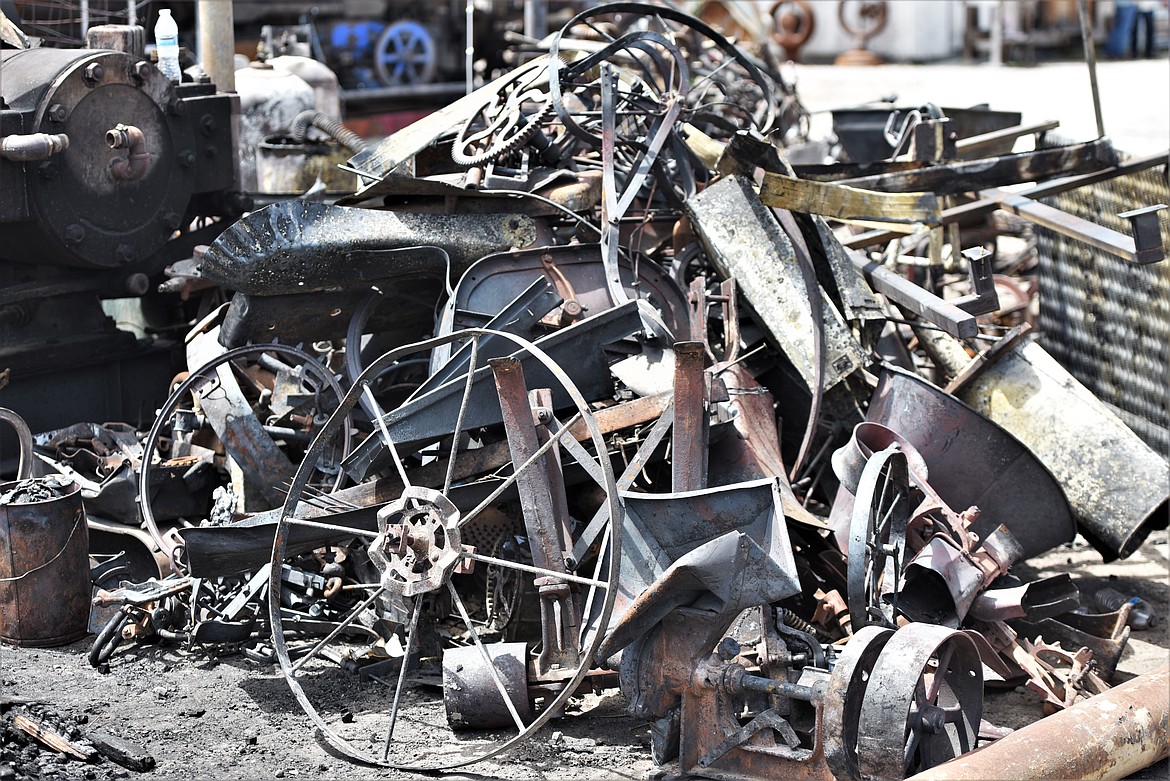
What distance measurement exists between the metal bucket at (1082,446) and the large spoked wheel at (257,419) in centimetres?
276

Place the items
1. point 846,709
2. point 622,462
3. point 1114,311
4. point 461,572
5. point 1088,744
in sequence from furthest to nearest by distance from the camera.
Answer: point 1114,311 → point 622,462 → point 461,572 → point 1088,744 → point 846,709

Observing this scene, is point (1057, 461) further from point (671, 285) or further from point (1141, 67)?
point (1141, 67)

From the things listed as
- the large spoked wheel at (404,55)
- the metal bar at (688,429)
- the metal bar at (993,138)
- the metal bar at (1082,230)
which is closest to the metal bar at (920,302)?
the metal bar at (1082,230)

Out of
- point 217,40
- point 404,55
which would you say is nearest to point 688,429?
point 217,40

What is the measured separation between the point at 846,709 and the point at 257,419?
2800 millimetres

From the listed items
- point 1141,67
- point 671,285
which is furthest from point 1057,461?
point 1141,67

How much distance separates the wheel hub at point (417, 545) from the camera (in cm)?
374

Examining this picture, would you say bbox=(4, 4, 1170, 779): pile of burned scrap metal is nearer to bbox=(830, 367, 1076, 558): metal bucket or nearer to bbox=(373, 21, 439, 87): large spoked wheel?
bbox=(830, 367, 1076, 558): metal bucket

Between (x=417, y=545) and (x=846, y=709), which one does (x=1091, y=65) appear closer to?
(x=846, y=709)

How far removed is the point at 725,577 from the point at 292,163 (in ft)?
20.4

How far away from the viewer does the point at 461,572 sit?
13.5 feet

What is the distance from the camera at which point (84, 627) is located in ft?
16.0

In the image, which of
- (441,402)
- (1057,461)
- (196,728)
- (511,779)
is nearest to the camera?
(511,779)

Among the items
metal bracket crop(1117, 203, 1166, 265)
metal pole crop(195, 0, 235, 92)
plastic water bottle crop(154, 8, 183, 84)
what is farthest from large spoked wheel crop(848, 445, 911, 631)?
metal pole crop(195, 0, 235, 92)
